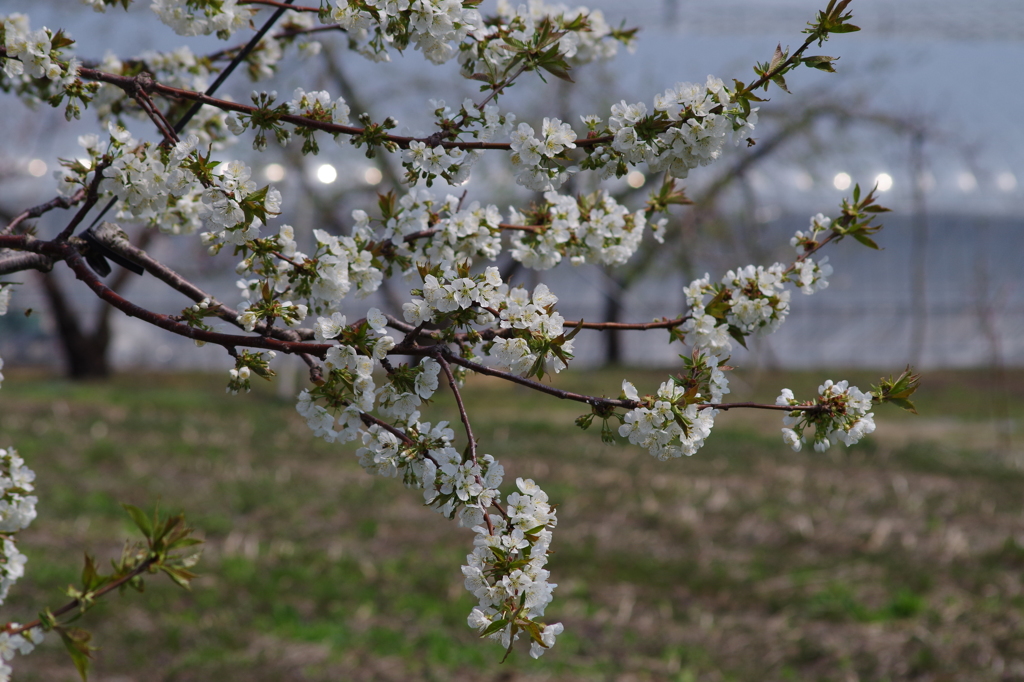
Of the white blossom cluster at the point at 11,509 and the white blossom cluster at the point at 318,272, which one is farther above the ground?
the white blossom cluster at the point at 318,272

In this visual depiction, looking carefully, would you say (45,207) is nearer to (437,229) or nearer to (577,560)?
(437,229)

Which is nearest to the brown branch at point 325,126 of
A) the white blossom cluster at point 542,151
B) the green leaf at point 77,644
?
the white blossom cluster at point 542,151

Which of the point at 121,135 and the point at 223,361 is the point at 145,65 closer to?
the point at 121,135

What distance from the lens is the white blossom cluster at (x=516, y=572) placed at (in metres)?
1.27

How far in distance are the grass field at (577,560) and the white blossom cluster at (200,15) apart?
1653 millimetres

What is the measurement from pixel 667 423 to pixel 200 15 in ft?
3.89

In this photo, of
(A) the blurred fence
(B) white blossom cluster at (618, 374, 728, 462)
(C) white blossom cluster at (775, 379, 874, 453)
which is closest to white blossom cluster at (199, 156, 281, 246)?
(B) white blossom cluster at (618, 374, 728, 462)

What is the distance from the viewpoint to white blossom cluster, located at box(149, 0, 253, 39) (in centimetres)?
157

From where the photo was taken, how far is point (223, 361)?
21.1 m

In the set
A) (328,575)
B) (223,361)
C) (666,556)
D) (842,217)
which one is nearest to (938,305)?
(223,361)

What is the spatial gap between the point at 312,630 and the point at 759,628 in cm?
208

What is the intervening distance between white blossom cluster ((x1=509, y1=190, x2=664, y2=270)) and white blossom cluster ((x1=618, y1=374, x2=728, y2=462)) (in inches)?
21.5

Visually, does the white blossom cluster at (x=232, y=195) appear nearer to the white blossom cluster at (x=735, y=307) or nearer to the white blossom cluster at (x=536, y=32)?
the white blossom cluster at (x=536, y=32)

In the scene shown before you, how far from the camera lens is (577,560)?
16.5 feet
